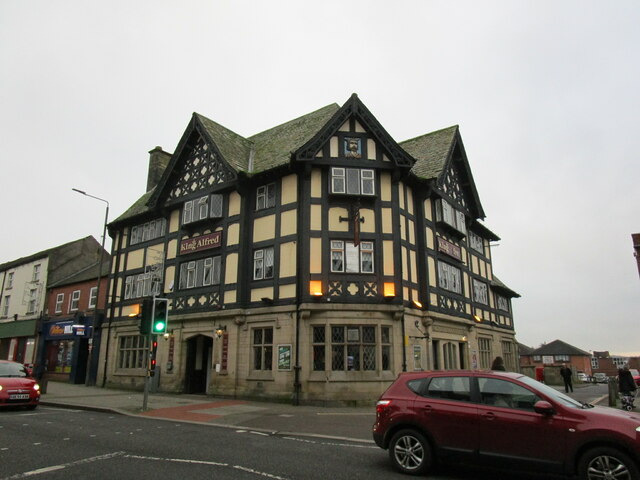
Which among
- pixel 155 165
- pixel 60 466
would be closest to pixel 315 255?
pixel 60 466

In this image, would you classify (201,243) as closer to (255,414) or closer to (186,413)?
(186,413)

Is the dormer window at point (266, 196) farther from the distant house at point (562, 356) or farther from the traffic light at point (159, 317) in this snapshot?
the distant house at point (562, 356)

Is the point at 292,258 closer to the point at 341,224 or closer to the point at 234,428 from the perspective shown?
the point at 341,224

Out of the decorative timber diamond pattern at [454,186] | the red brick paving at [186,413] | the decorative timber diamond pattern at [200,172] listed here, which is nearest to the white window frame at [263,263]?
the decorative timber diamond pattern at [200,172]

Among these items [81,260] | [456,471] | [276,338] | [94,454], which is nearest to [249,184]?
[276,338]

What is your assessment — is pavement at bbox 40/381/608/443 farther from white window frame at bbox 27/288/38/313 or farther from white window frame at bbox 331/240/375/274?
white window frame at bbox 27/288/38/313

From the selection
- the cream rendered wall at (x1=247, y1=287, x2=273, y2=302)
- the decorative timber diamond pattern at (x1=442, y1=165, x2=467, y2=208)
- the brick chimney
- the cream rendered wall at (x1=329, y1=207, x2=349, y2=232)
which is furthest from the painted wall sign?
the brick chimney

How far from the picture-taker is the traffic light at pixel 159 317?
608 inches

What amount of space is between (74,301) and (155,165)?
11540 mm

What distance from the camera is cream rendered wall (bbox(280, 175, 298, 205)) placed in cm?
2056

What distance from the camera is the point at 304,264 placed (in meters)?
19.3

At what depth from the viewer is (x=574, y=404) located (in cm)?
678

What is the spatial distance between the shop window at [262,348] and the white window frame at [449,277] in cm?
940

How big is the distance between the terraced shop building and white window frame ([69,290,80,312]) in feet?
→ 20.8
